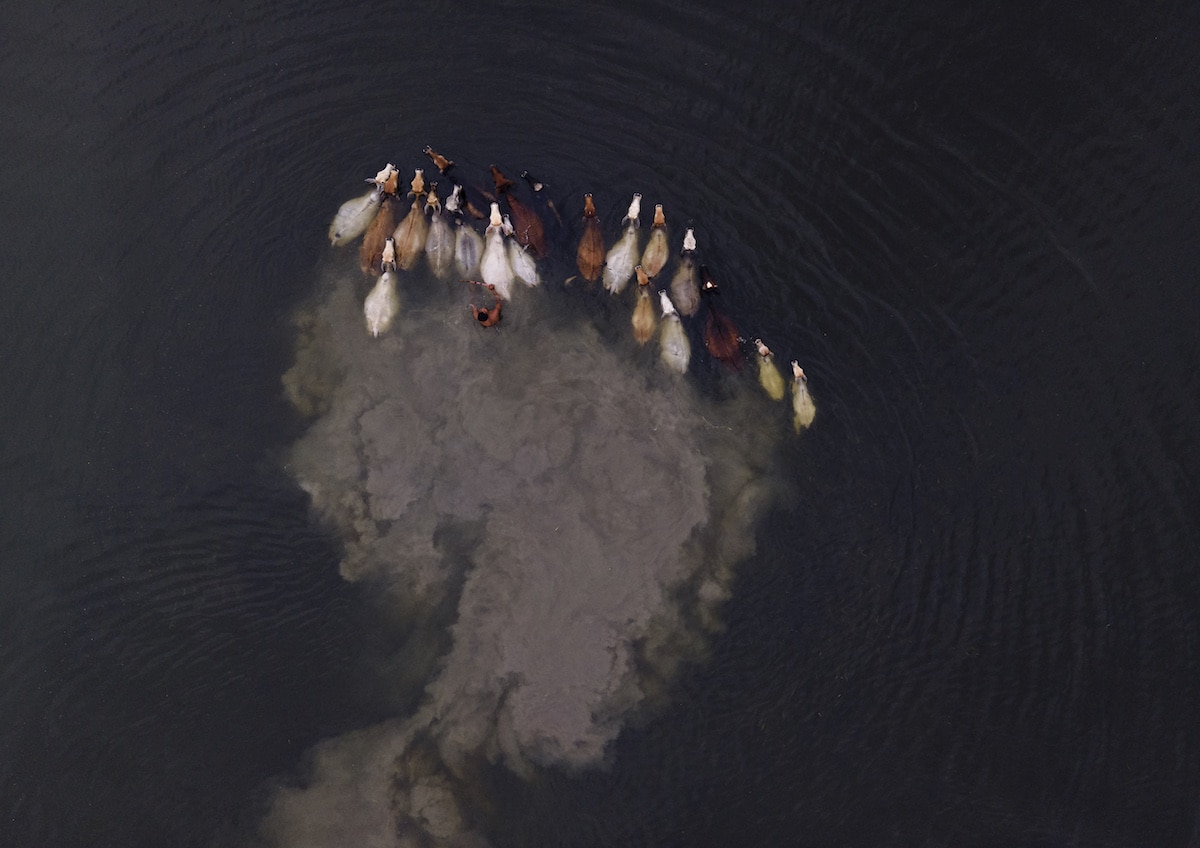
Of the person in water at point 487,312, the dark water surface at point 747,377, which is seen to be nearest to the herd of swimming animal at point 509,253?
the person in water at point 487,312

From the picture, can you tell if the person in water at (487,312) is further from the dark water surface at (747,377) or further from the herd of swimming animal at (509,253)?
the dark water surface at (747,377)

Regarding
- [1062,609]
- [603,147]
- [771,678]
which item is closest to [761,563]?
[771,678]

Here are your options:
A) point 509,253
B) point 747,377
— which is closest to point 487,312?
point 509,253

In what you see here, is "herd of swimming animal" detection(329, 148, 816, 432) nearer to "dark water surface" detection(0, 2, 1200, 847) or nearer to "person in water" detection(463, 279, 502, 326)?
"person in water" detection(463, 279, 502, 326)

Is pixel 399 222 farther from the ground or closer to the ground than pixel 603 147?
closer to the ground

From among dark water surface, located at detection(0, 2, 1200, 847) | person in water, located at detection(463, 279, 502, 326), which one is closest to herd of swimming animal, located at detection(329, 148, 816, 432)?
person in water, located at detection(463, 279, 502, 326)

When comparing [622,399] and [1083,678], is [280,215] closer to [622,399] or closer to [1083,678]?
[622,399]

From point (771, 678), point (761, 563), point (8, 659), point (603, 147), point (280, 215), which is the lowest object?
point (8, 659)
